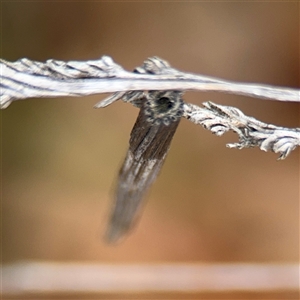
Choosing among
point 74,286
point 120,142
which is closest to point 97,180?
point 120,142

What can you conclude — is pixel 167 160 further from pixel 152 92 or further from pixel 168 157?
pixel 152 92

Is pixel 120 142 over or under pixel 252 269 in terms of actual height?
over

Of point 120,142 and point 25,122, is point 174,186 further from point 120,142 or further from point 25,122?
point 25,122

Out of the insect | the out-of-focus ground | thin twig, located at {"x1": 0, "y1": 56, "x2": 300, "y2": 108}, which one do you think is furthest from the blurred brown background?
thin twig, located at {"x1": 0, "y1": 56, "x2": 300, "y2": 108}

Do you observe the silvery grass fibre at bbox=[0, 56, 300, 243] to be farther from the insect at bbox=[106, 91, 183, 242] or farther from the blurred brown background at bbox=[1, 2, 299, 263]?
the blurred brown background at bbox=[1, 2, 299, 263]

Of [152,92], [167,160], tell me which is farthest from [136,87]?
[167,160]

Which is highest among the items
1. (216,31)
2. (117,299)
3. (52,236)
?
(216,31)

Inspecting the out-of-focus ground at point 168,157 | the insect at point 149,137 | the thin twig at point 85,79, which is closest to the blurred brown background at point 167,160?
the out-of-focus ground at point 168,157
